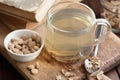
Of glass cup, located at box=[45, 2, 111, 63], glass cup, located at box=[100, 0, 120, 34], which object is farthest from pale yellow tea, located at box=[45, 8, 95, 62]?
glass cup, located at box=[100, 0, 120, 34]

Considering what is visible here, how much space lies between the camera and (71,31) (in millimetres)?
705

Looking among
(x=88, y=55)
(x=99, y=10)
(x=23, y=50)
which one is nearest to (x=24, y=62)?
(x=23, y=50)

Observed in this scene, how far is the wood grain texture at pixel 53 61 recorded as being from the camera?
726 mm

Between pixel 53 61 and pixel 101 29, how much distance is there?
123 mm

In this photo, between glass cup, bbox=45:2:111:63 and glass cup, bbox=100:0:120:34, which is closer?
glass cup, bbox=45:2:111:63

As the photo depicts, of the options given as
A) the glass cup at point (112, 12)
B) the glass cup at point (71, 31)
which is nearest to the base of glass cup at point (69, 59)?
the glass cup at point (71, 31)

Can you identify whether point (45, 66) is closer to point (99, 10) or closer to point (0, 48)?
point (0, 48)

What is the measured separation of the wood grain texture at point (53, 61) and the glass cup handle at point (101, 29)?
0.03 metres

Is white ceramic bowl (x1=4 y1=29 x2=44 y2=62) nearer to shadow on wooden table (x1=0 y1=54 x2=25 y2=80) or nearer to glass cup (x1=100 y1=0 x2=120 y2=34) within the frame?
shadow on wooden table (x1=0 y1=54 x2=25 y2=80)

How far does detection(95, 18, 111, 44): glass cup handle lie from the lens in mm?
749

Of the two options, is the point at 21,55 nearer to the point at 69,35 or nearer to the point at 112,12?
the point at 69,35

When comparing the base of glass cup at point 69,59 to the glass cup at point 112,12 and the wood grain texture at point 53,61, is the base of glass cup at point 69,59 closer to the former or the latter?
the wood grain texture at point 53,61

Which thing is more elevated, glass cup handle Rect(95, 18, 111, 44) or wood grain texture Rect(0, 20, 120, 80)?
glass cup handle Rect(95, 18, 111, 44)

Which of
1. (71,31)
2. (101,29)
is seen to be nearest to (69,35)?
(71,31)
